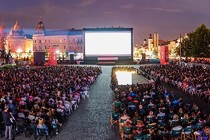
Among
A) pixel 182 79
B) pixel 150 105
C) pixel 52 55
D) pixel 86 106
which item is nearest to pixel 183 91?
pixel 182 79

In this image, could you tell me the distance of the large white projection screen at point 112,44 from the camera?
77438mm

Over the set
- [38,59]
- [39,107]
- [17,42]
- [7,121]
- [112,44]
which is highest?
[17,42]

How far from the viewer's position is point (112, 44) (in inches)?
3059

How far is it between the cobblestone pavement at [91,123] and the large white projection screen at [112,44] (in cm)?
4787

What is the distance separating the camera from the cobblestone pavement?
57.3 ft

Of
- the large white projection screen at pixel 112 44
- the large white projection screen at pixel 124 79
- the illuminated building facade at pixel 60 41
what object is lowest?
the large white projection screen at pixel 124 79

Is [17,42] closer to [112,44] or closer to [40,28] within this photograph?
[40,28]

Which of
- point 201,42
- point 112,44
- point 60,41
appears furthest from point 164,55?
point 60,41

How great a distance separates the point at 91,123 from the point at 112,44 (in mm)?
58076

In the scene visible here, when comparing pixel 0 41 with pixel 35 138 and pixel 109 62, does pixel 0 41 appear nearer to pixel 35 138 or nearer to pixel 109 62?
pixel 109 62

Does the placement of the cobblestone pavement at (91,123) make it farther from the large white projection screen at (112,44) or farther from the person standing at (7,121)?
the large white projection screen at (112,44)

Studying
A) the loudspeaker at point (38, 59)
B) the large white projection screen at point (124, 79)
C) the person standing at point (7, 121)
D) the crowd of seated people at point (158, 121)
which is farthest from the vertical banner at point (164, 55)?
the person standing at point (7, 121)

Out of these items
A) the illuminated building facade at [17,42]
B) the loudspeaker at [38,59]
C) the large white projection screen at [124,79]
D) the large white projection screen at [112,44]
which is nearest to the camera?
the large white projection screen at [124,79]

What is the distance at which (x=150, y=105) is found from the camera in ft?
67.2
